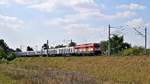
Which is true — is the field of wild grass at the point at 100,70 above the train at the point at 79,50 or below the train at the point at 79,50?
below

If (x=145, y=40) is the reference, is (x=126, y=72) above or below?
below

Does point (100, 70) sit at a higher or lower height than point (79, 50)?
lower

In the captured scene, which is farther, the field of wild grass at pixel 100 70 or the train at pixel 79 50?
the train at pixel 79 50

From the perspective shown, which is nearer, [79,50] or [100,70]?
[100,70]

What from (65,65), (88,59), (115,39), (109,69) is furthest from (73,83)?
(115,39)

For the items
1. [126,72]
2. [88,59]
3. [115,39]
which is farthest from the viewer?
[115,39]

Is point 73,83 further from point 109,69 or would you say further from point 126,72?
point 109,69

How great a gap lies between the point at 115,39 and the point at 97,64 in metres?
52.4

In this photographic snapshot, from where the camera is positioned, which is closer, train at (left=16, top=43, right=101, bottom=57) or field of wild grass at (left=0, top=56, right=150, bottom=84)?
field of wild grass at (left=0, top=56, right=150, bottom=84)

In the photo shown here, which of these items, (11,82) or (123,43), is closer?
(11,82)

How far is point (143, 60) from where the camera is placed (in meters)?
40.2

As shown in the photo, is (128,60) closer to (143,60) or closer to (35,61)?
(143,60)

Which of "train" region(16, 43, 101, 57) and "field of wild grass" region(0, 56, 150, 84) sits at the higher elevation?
"train" region(16, 43, 101, 57)

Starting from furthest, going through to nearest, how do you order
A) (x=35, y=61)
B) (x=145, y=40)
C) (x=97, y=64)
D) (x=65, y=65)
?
(x=35, y=61) → (x=145, y=40) → (x=65, y=65) → (x=97, y=64)
